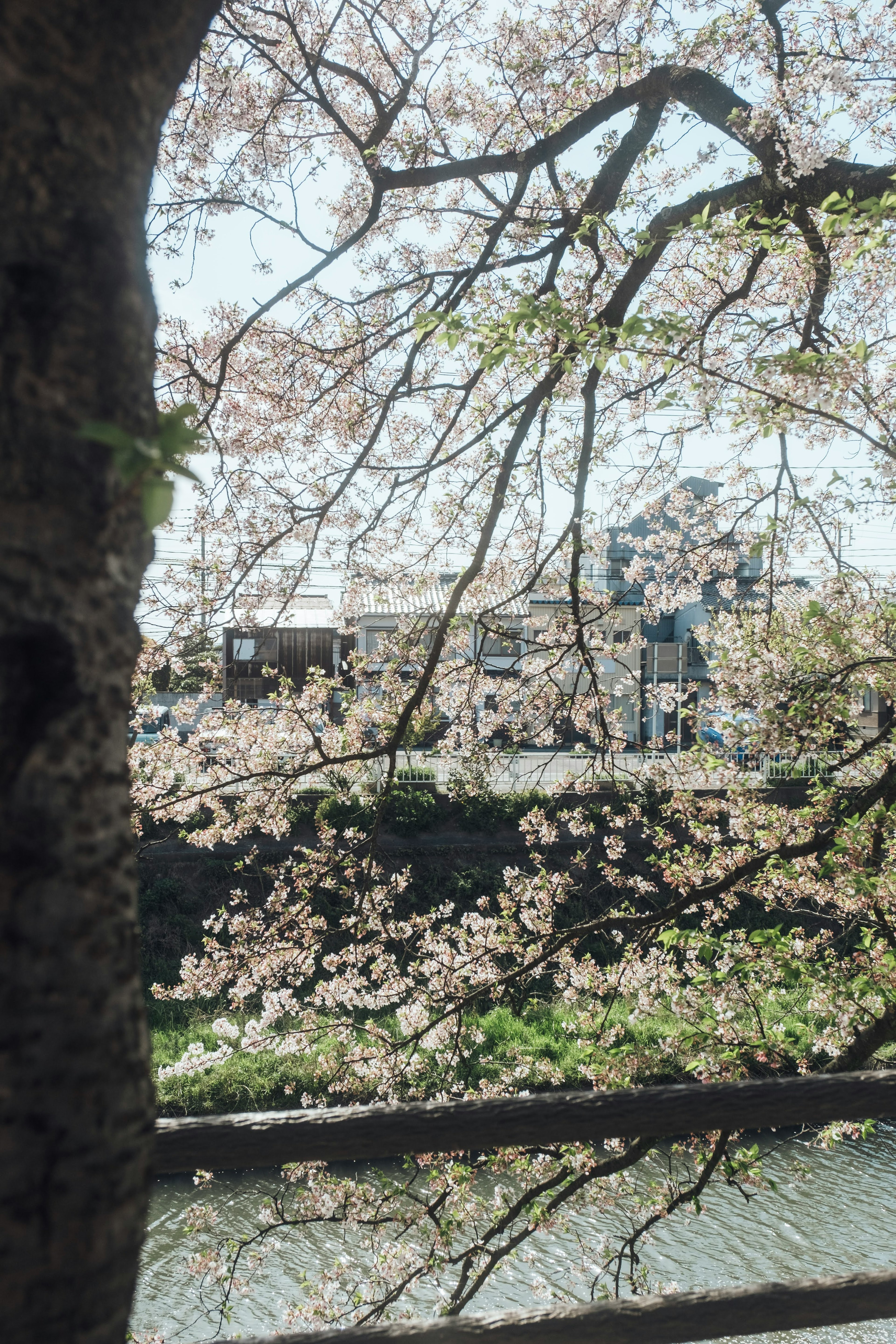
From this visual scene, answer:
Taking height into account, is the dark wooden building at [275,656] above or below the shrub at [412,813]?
above

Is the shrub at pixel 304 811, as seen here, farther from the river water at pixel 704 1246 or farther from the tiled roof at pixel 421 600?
the river water at pixel 704 1246

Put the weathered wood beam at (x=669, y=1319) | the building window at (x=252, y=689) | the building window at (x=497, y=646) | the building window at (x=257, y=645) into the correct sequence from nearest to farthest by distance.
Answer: the weathered wood beam at (x=669, y=1319) < the building window at (x=497, y=646) < the building window at (x=257, y=645) < the building window at (x=252, y=689)

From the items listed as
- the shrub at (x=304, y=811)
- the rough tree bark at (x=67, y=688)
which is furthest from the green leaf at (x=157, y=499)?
the shrub at (x=304, y=811)

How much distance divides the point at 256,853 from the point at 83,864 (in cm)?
415

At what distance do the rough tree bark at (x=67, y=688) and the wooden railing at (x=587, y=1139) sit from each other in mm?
805

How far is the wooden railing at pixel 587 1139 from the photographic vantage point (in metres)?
1.54

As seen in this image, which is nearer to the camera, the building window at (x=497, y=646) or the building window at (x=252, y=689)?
the building window at (x=497, y=646)

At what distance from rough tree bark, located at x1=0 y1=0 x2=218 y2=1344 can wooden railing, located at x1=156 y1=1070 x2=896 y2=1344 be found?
805mm

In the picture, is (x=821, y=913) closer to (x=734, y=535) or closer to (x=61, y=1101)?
(x=734, y=535)

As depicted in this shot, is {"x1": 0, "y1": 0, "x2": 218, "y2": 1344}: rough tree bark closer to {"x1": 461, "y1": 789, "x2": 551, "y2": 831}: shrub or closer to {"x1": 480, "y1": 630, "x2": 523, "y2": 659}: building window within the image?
{"x1": 480, "y1": 630, "x2": 523, "y2": 659}: building window

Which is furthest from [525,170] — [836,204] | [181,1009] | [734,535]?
[181,1009]

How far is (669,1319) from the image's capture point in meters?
1.61

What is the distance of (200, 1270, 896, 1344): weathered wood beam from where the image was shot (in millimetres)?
1528

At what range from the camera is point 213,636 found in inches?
170
